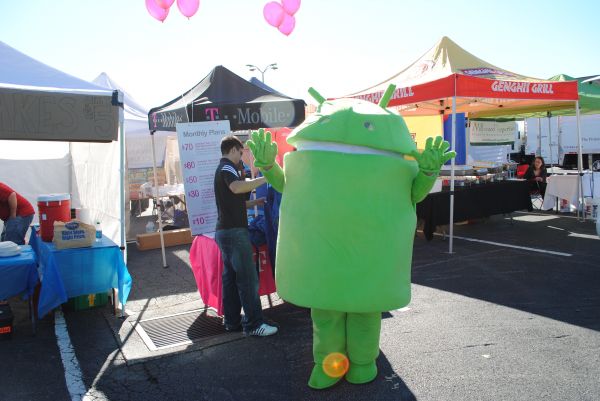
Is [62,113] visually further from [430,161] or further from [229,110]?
[430,161]

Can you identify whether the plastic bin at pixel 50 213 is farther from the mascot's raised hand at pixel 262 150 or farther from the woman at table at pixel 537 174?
the woman at table at pixel 537 174

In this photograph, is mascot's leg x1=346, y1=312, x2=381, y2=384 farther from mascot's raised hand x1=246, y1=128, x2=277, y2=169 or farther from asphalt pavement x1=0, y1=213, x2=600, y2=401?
mascot's raised hand x1=246, y1=128, x2=277, y2=169

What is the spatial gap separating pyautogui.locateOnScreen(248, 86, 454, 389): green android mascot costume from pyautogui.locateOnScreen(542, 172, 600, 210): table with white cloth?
28.3 ft

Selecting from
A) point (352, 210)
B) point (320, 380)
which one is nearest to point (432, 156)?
point (352, 210)

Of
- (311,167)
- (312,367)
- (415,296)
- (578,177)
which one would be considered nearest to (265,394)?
(312,367)

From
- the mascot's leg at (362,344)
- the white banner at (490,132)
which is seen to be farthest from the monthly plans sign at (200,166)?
the white banner at (490,132)

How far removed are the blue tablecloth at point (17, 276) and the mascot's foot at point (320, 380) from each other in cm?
300

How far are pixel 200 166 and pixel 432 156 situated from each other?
2924 mm

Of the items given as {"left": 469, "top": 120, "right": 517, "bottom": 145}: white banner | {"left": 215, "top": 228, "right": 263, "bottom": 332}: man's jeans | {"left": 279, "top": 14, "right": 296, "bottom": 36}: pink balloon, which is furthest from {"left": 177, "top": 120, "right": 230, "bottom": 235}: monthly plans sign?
{"left": 469, "top": 120, "right": 517, "bottom": 145}: white banner

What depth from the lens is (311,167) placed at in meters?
3.06

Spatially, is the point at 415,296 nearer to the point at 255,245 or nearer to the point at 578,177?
the point at 255,245

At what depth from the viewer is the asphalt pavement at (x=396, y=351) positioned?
338cm

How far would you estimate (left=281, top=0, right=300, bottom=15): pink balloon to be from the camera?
214 inches

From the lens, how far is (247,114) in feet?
21.2
